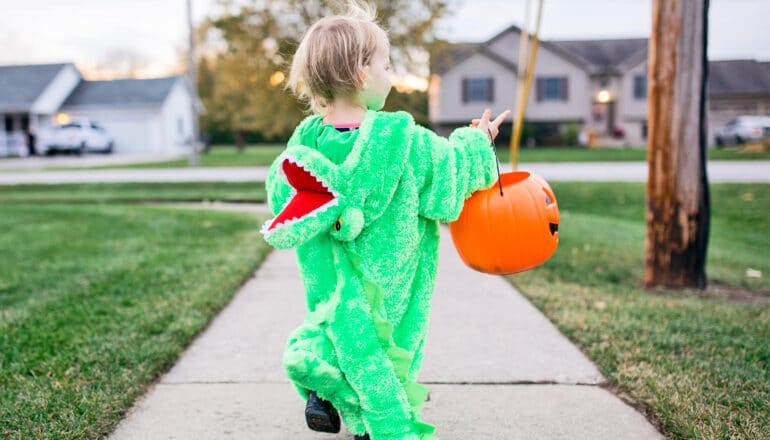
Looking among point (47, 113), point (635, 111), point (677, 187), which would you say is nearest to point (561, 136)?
point (635, 111)

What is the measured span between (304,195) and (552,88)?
3602 centimetres

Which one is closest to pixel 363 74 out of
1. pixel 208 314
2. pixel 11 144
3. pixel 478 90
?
pixel 208 314

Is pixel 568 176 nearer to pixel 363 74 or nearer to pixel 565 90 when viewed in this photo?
pixel 363 74

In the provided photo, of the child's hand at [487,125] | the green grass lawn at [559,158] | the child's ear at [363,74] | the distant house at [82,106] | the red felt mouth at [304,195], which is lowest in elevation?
the green grass lawn at [559,158]

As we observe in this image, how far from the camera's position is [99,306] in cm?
407

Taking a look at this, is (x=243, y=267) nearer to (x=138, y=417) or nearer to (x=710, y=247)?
(x=138, y=417)

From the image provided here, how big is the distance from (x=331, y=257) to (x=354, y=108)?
488 mm

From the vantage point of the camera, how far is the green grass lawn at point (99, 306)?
2.62 m

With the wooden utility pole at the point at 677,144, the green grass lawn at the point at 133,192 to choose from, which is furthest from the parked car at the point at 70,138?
the wooden utility pole at the point at 677,144

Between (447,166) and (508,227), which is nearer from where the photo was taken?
(447,166)

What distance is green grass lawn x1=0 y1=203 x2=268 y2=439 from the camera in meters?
2.62

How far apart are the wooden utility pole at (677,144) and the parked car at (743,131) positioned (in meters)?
28.4

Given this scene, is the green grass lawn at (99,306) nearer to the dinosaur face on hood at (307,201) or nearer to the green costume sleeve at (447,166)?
the dinosaur face on hood at (307,201)

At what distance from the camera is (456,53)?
109 ft
